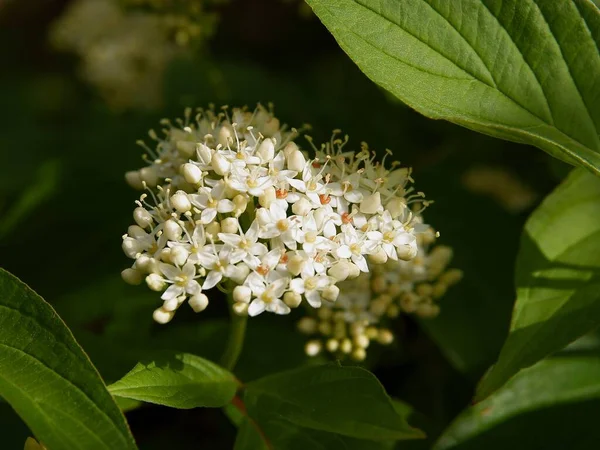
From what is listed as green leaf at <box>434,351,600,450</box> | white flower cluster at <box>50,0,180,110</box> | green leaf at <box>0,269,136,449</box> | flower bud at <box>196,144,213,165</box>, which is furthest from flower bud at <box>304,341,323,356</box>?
white flower cluster at <box>50,0,180,110</box>

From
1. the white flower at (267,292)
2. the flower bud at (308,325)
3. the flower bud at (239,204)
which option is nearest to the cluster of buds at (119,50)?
the flower bud at (308,325)

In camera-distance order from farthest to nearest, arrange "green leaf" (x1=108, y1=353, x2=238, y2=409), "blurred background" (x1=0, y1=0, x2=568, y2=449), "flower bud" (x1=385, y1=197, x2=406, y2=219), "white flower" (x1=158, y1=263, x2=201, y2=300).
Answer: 1. "blurred background" (x1=0, y1=0, x2=568, y2=449)
2. "flower bud" (x1=385, y1=197, x2=406, y2=219)
3. "white flower" (x1=158, y1=263, x2=201, y2=300)
4. "green leaf" (x1=108, y1=353, x2=238, y2=409)

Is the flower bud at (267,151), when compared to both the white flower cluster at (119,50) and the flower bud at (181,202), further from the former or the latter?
the white flower cluster at (119,50)

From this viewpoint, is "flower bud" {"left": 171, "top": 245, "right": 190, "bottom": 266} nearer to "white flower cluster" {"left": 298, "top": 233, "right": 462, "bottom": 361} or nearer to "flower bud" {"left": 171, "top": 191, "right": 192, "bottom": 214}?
"flower bud" {"left": 171, "top": 191, "right": 192, "bottom": 214}

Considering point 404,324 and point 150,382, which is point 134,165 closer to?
point 404,324

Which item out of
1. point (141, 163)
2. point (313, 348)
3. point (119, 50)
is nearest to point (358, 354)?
point (313, 348)

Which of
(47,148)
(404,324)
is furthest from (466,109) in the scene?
(47,148)
